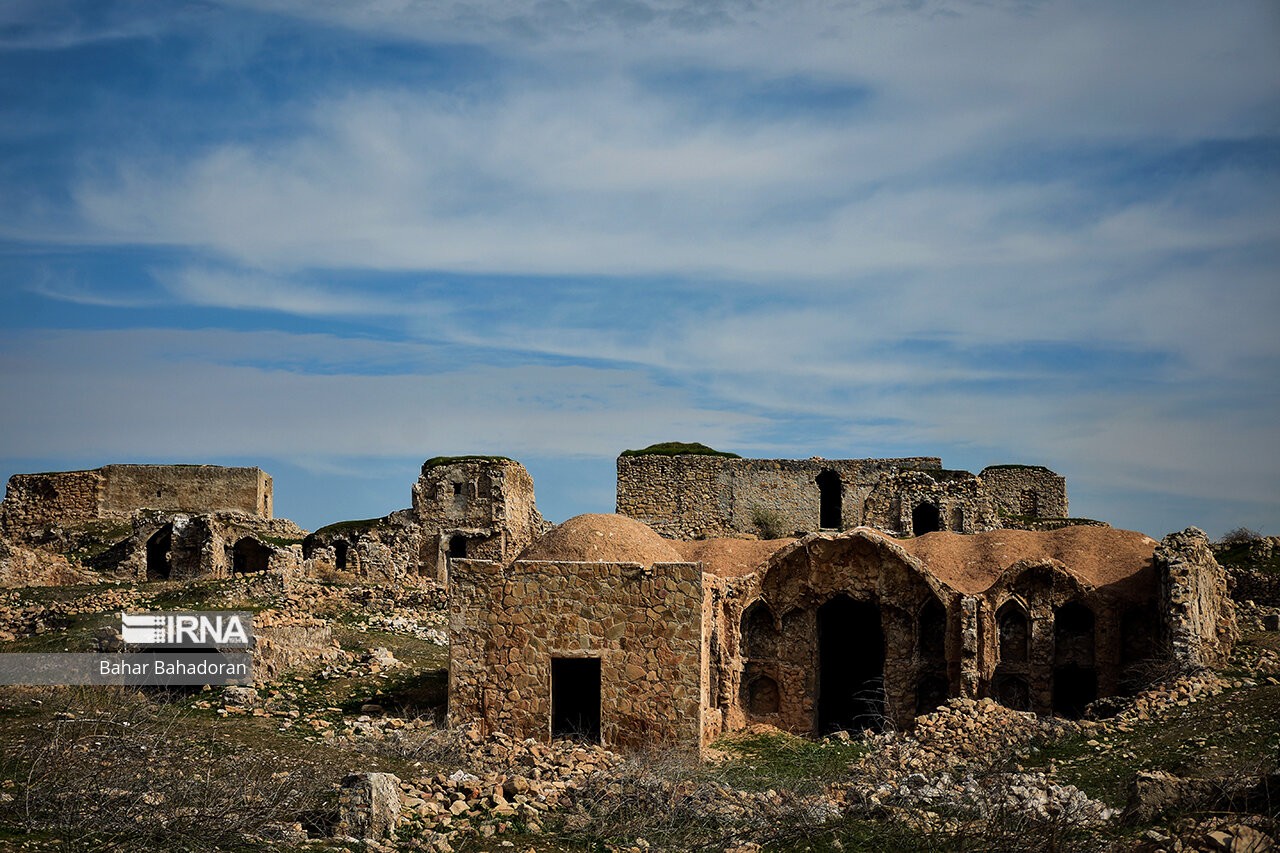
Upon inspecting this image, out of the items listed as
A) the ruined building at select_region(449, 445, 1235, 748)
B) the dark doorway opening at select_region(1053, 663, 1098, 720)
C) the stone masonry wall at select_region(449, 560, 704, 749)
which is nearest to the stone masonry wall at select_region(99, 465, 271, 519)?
the ruined building at select_region(449, 445, 1235, 748)

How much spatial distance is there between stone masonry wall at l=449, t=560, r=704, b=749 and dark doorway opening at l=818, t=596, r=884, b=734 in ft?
21.6

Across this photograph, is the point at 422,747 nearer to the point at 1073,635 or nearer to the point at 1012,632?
the point at 1012,632

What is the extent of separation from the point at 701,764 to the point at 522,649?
3.37 meters

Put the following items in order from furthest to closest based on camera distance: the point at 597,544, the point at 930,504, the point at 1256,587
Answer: the point at 930,504 → the point at 1256,587 → the point at 597,544

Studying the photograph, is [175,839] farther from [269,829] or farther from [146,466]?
[146,466]

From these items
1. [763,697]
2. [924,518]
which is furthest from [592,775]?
[924,518]

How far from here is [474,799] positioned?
1281 centimetres

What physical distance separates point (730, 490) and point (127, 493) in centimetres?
2350

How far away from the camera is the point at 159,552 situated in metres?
37.9

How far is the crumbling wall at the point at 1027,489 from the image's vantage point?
133ft

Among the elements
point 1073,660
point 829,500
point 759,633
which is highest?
point 829,500

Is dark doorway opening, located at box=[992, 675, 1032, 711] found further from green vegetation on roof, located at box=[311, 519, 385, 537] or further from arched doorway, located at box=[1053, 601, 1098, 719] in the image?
green vegetation on roof, located at box=[311, 519, 385, 537]

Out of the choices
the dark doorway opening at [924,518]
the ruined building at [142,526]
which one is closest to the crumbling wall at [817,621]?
the dark doorway opening at [924,518]

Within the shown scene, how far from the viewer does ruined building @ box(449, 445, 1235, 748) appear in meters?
17.8
